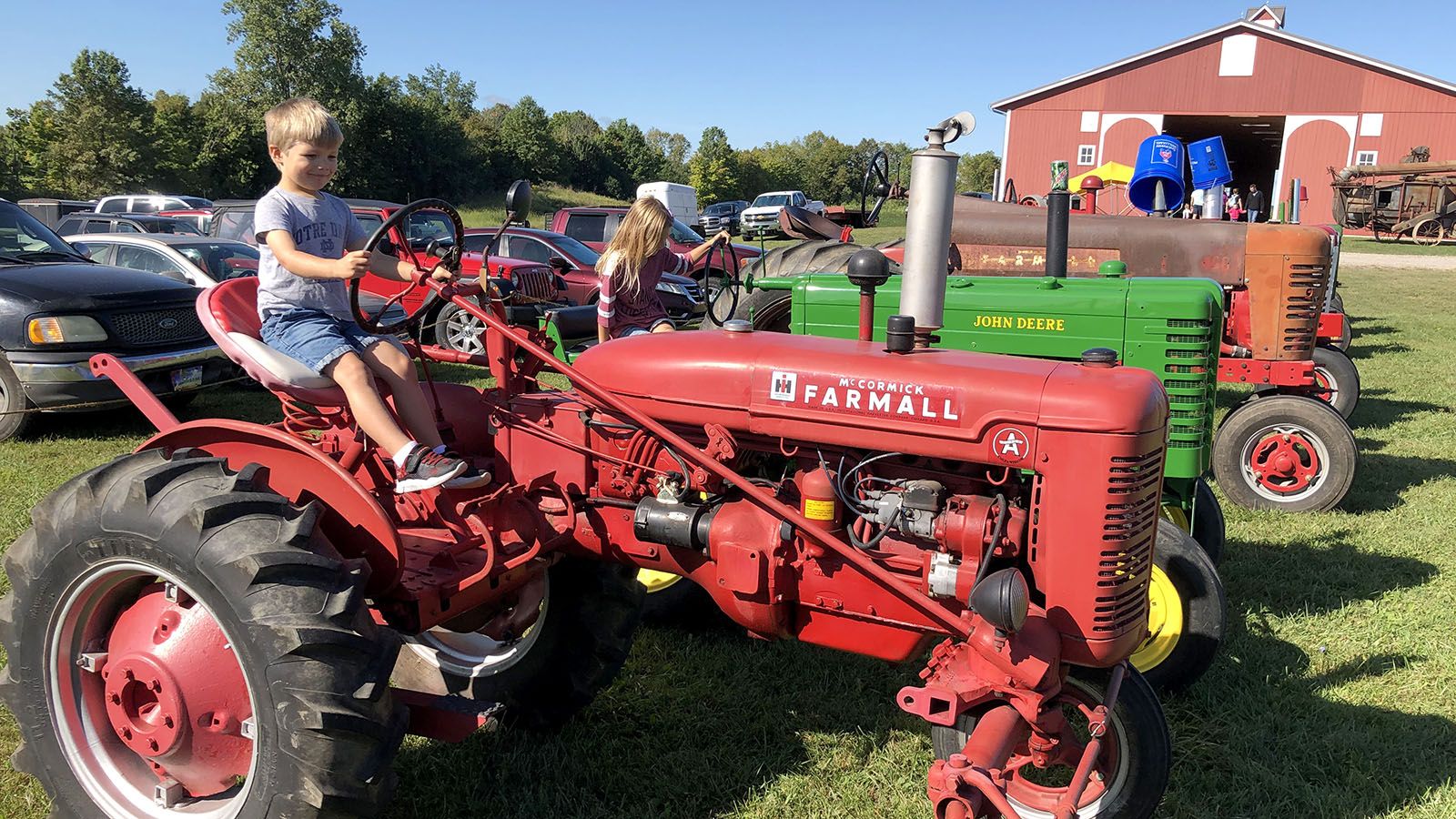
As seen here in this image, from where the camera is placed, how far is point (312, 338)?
266 cm

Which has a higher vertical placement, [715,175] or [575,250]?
[715,175]

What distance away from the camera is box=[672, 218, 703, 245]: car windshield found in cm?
1530

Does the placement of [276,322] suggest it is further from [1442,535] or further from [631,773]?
[1442,535]

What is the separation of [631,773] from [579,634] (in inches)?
18.6

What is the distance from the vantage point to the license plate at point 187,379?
254 inches

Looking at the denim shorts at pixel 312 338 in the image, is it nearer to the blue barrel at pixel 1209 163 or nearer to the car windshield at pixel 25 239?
the car windshield at pixel 25 239

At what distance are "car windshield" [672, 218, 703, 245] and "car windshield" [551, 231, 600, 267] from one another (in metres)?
3.12

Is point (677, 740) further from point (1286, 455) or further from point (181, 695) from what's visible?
point (1286, 455)

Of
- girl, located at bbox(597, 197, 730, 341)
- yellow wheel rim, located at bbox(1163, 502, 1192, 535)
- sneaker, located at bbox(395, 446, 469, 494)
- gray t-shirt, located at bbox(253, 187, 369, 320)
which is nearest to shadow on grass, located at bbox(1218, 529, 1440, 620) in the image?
yellow wheel rim, located at bbox(1163, 502, 1192, 535)

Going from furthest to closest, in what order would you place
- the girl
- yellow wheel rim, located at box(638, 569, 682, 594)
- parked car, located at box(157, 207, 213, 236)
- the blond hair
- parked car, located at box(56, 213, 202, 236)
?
parked car, located at box(157, 207, 213, 236), parked car, located at box(56, 213, 202, 236), the girl, yellow wheel rim, located at box(638, 569, 682, 594), the blond hair

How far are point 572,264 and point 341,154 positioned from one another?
33492mm

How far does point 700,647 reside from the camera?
148 inches

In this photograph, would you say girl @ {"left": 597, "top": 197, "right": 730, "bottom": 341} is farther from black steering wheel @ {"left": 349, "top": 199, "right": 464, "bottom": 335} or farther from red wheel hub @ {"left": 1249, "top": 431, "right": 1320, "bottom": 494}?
red wheel hub @ {"left": 1249, "top": 431, "right": 1320, "bottom": 494}

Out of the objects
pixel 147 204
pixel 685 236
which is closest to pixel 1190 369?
pixel 685 236
